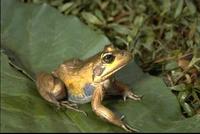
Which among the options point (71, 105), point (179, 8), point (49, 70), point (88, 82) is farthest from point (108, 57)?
point (179, 8)

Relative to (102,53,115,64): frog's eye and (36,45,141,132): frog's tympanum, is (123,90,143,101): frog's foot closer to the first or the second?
(36,45,141,132): frog's tympanum

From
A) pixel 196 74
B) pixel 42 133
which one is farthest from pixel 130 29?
pixel 42 133

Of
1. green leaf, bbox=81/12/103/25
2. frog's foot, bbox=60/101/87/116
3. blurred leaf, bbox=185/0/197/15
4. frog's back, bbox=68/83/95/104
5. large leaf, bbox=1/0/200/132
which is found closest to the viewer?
large leaf, bbox=1/0/200/132

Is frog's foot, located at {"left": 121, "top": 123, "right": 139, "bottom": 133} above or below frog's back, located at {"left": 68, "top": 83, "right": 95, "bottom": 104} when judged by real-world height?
below

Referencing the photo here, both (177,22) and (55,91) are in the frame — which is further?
(177,22)

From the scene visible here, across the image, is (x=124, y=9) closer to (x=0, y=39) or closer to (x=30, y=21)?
(x=30, y=21)

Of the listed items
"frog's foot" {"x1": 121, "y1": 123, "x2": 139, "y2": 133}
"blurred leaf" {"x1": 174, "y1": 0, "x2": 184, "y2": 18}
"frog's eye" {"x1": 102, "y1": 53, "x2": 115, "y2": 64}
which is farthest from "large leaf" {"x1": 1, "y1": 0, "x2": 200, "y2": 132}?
"blurred leaf" {"x1": 174, "y1": 0, "x2": 184, "y2": 18}

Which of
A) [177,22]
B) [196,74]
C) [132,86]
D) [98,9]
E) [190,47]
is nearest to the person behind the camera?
[132,86]

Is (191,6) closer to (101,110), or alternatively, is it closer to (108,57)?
(108,57)
